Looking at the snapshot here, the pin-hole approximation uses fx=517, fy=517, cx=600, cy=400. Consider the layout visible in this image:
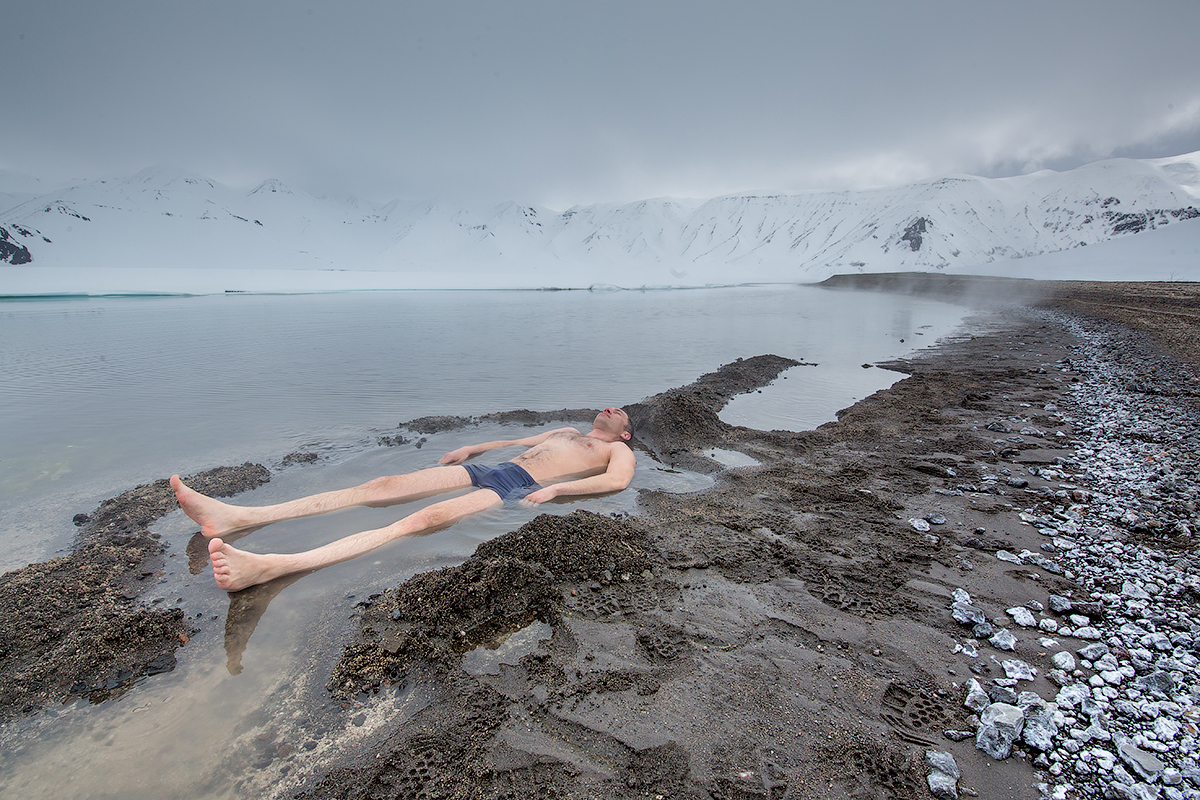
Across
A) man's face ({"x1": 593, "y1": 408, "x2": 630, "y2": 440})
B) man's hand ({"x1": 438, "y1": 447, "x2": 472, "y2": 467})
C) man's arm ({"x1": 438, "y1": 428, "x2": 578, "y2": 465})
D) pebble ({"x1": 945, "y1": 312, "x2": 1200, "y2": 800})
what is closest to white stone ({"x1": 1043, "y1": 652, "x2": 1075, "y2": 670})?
pebble ({"x1": 945, "y1": 312, "x2": 1200, "y2": 800})

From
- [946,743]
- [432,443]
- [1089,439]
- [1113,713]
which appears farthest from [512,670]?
[1089,439]

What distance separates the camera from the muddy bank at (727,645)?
2480mm

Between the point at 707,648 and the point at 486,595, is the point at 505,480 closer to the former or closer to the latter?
the point at 486,595

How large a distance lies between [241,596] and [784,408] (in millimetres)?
9014

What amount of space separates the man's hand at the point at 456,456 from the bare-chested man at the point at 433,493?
1cm

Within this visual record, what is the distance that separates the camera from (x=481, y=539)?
16.2 ft

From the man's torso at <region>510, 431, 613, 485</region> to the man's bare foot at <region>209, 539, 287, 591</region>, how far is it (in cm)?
274

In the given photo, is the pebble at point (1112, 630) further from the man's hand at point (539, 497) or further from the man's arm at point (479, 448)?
the man's arm at point (479, 448)

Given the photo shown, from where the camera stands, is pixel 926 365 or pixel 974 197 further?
pixel 974 197

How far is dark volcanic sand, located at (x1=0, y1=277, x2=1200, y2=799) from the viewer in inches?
97.6

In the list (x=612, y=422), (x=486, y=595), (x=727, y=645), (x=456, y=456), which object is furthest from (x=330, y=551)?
(x=612, y=422)

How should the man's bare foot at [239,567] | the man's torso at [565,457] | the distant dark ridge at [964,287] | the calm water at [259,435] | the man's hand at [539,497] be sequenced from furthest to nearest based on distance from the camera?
the distant dark ridge at [964,287] → the man's torso at [565,457] → the man's hand at [539,497] → the man's bare foot at [239,567] → the calm water at [259,435]

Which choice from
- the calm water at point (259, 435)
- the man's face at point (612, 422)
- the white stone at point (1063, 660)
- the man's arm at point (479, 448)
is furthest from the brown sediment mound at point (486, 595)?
the white stone at point (1063, 660)

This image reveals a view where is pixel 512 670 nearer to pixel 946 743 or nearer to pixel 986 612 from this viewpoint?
pixel 946 743
